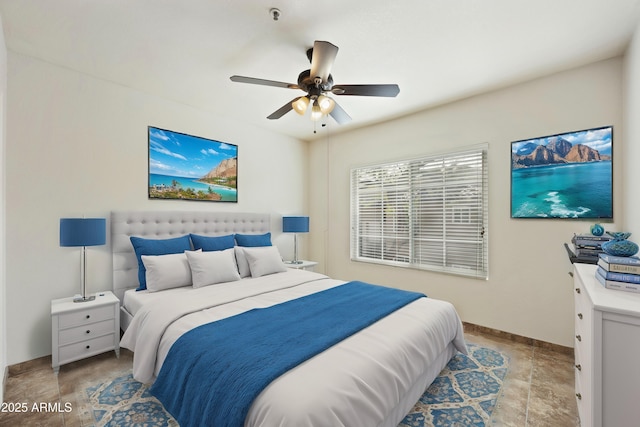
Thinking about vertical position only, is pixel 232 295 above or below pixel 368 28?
below

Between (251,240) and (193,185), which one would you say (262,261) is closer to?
(251,240)

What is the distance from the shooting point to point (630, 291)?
136cm

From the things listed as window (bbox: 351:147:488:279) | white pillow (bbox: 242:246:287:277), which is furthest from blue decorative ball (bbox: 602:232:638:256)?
white pillow (bbox: 242:246:287:277)

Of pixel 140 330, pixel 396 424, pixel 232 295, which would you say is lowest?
pixel 396 424

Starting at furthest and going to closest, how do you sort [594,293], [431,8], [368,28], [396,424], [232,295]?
[232,295], [368,28], [431,8], [396,424], [594,293]

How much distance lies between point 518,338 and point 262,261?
114 inches

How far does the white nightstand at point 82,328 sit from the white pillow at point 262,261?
1.33 m

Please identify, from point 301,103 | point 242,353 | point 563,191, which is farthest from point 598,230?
point 242,353

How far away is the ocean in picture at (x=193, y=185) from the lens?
3291mm

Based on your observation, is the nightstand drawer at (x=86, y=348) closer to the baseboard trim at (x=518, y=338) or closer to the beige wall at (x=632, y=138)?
the baseboard trim at (x=518, y=338)

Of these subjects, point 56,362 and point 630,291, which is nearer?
point 630,291

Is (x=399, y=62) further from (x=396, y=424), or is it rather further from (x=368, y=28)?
(x=396, y=424)

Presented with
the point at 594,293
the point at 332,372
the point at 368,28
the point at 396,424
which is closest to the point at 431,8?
the point at 368,28

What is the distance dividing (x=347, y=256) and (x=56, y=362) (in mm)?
3519
